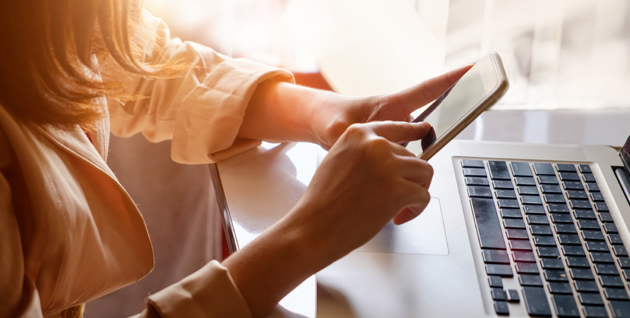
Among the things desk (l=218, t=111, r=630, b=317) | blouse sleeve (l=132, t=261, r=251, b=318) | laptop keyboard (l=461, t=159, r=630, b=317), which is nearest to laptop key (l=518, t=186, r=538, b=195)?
laptop keyboard (l=461, t=159, r=630, b=317)

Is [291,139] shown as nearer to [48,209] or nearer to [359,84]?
[48,209]

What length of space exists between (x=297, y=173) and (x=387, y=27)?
56 centimetres

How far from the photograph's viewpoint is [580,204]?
54cm

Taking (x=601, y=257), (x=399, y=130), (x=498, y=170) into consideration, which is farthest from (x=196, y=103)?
(x=601, y=257)

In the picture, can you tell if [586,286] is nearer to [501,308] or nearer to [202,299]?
[501,308]

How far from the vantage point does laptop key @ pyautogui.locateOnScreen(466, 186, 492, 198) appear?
0.57 meters

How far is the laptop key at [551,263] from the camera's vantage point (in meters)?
0.46

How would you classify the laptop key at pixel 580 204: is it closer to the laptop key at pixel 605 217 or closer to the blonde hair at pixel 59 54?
the laptop key at pixel 605 217

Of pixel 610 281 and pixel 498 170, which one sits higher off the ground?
pixel 498 170

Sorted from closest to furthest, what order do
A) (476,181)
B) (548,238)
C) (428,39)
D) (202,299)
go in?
(202,299)
(548,238)
(476,181)
(428,39)

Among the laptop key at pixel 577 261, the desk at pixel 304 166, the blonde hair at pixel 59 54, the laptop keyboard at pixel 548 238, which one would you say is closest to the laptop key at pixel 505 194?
the laptop keyboard at pixel 548 238

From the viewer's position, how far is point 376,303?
437 mm

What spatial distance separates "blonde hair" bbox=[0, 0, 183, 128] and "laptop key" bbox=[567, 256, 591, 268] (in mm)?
504

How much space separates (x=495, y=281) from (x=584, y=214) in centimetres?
16
